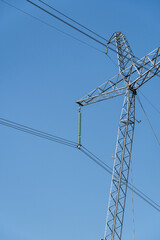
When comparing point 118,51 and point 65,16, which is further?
point 118,51

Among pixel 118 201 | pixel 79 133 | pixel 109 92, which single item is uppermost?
pixel 109 92

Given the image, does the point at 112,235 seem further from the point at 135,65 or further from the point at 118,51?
the point at 118,51

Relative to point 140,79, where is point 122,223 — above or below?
below

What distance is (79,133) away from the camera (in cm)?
2497

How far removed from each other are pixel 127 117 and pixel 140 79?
10.3 feet

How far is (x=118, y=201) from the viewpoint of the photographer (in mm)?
23781

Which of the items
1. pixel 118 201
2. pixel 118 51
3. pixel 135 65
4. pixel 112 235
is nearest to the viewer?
pixel 112 235

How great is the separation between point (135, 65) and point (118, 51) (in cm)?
507

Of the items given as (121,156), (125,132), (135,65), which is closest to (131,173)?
(121,156)

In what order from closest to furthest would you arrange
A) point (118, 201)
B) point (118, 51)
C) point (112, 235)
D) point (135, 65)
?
point (112, 235)
point (118, 201)
point (135, 65)
point (118, 51)

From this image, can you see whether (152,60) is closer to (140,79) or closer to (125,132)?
(140,79)

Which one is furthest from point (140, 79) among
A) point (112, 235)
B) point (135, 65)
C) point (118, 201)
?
point (112, 235)

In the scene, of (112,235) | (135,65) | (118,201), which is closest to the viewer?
(112,235)

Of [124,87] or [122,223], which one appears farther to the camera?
[124,87]
